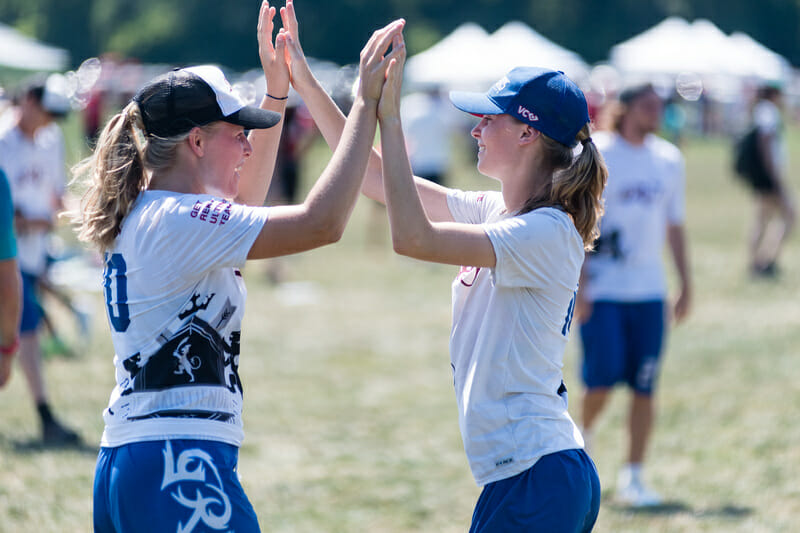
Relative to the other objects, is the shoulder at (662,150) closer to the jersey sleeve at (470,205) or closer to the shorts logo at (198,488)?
the jersey sleeve at (470,205)

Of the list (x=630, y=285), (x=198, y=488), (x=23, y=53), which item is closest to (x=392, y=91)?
(x=198, y=488)

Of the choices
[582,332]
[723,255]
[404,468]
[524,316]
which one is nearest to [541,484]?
[524,316]

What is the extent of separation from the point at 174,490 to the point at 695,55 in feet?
54.5

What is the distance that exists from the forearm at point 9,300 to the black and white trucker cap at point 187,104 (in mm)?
1730

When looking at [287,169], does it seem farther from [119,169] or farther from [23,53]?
[119,169]

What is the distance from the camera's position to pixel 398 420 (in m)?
7.20

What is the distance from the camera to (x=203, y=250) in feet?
8.02

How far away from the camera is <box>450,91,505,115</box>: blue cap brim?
9.13ft

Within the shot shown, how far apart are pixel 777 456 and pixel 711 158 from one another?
1030 inches

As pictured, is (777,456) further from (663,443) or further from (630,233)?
(630,233)

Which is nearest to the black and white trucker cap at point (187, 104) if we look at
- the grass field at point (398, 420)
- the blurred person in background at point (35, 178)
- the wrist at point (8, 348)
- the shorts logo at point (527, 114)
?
Answer: the shorts logo at point (527, 114)

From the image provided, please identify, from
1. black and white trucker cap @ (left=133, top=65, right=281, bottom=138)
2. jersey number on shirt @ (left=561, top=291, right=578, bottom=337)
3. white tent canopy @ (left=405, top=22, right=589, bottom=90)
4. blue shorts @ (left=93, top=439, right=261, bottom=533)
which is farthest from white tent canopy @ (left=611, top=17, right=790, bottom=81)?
blue shorts @ (left=93, top=439, right=261, bottom=533)

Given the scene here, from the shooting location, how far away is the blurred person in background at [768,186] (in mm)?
12258

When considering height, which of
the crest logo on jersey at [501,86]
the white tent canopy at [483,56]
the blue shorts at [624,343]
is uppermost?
the white tent canopy at [483,56]
